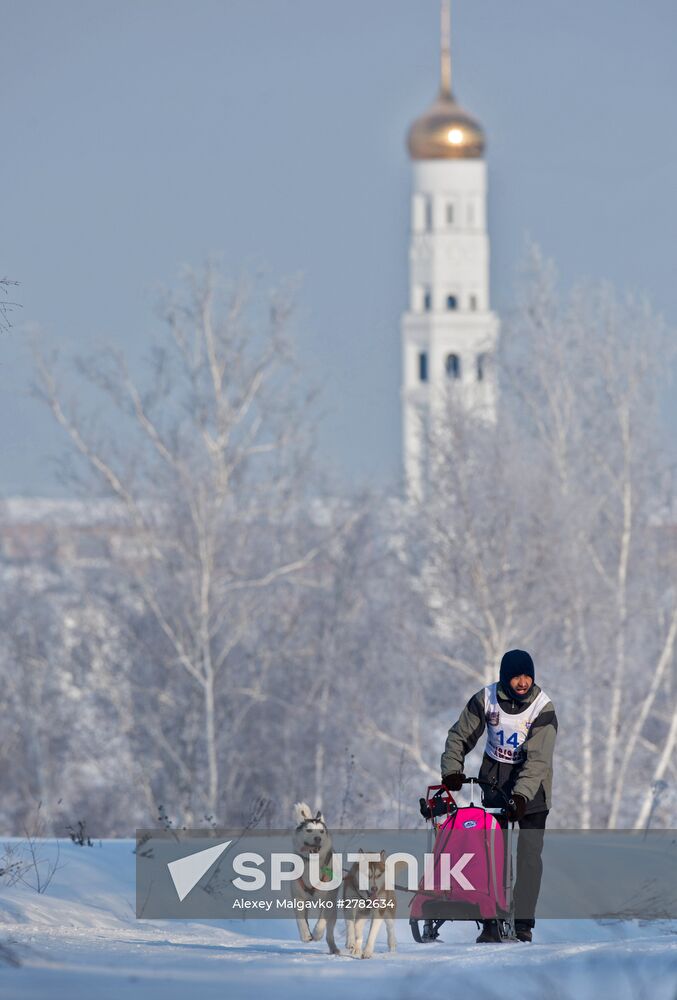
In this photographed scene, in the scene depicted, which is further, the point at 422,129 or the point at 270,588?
the point at 422,129

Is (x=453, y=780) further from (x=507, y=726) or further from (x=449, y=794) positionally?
(x=507, y=726)

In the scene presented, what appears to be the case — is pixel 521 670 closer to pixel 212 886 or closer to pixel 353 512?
pixel 212 886

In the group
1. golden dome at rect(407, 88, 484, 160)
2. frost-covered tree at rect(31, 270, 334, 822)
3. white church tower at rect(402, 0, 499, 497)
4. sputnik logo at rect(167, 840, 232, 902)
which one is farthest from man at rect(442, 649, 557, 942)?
golden dome at rect(407, 88, 484, 160)

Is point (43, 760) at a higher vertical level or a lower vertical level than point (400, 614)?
lower

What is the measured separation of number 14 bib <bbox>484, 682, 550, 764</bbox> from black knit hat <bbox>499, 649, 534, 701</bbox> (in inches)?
3.5

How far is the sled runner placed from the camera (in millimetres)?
8023

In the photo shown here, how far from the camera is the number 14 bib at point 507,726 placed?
27.1 ft

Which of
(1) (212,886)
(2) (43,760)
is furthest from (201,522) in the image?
(1) (212,886)

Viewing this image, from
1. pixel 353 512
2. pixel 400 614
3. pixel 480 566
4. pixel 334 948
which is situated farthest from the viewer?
pixel 353 512

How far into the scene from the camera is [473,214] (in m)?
90.4

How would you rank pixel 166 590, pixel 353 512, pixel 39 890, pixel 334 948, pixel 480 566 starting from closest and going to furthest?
1. pixel 334 948
2. pixel 39 890
3. pixel 480 566
4. pixel 166 590
5. pixel 353 512

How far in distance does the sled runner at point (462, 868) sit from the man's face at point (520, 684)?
43 centimetres

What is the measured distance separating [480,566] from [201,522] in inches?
166

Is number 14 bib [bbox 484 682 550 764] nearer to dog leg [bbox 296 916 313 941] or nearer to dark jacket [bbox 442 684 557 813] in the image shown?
dark jacket [bbox 442 684 557 813]
